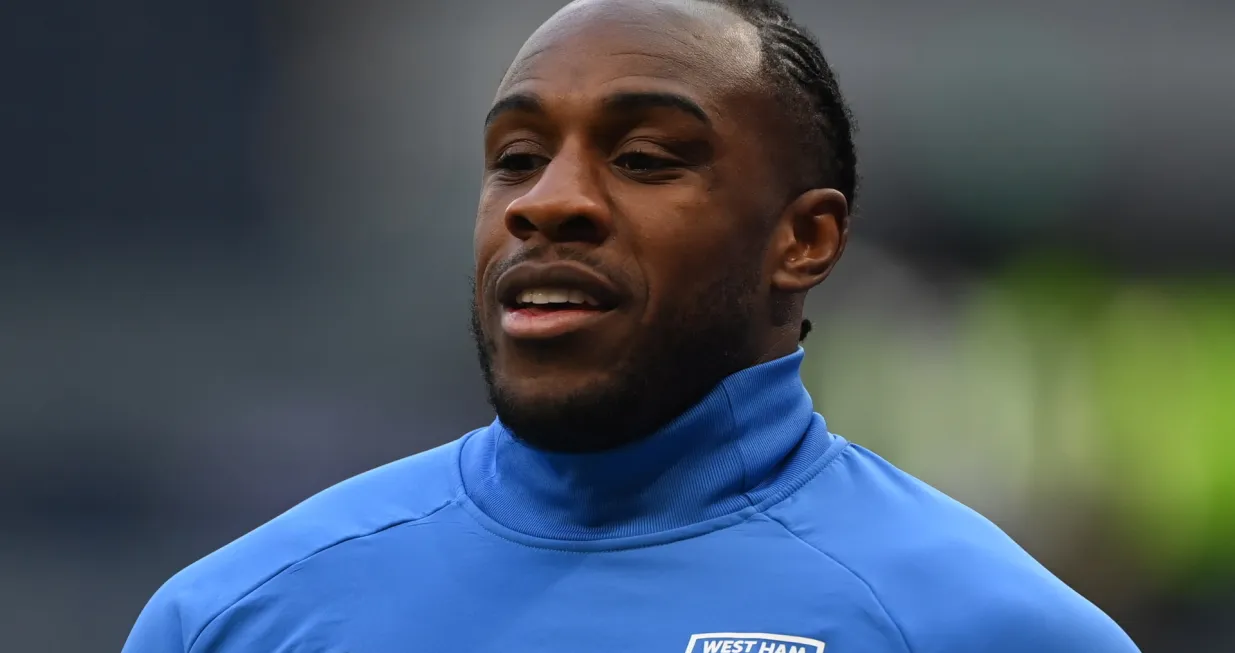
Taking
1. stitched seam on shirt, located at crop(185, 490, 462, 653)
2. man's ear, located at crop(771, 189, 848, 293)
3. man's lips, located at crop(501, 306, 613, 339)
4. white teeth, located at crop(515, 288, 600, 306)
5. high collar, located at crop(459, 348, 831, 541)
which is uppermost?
man's ear, located at crop(771, 189, 848, 293)

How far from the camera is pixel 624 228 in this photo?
6.05 ft

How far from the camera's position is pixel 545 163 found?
6.39ft

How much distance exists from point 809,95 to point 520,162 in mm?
435

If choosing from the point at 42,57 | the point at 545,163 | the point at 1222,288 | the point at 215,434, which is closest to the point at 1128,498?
the point at 1222,288

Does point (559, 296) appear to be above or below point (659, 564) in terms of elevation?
above

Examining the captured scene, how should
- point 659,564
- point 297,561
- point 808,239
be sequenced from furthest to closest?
point 808,239 → point 297,561 → point 659,564

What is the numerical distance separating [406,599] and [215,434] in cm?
409

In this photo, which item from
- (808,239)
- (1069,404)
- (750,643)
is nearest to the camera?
(750,643)

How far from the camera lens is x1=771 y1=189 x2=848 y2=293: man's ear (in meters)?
1.99

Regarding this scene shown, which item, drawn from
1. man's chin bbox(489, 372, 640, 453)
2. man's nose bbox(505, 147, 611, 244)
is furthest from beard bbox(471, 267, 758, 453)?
man's nose bbox(505, 147, 611, 244)

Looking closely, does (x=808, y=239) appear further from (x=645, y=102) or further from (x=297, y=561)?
(x=297, y=561)

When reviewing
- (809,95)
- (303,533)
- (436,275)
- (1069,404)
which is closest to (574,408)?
(303,533)

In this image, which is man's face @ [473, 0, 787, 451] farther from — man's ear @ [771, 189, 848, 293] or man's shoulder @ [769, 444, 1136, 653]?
man's shoulder @ [769, 444, 1136, 653]

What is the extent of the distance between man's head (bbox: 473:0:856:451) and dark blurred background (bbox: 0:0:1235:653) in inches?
140
